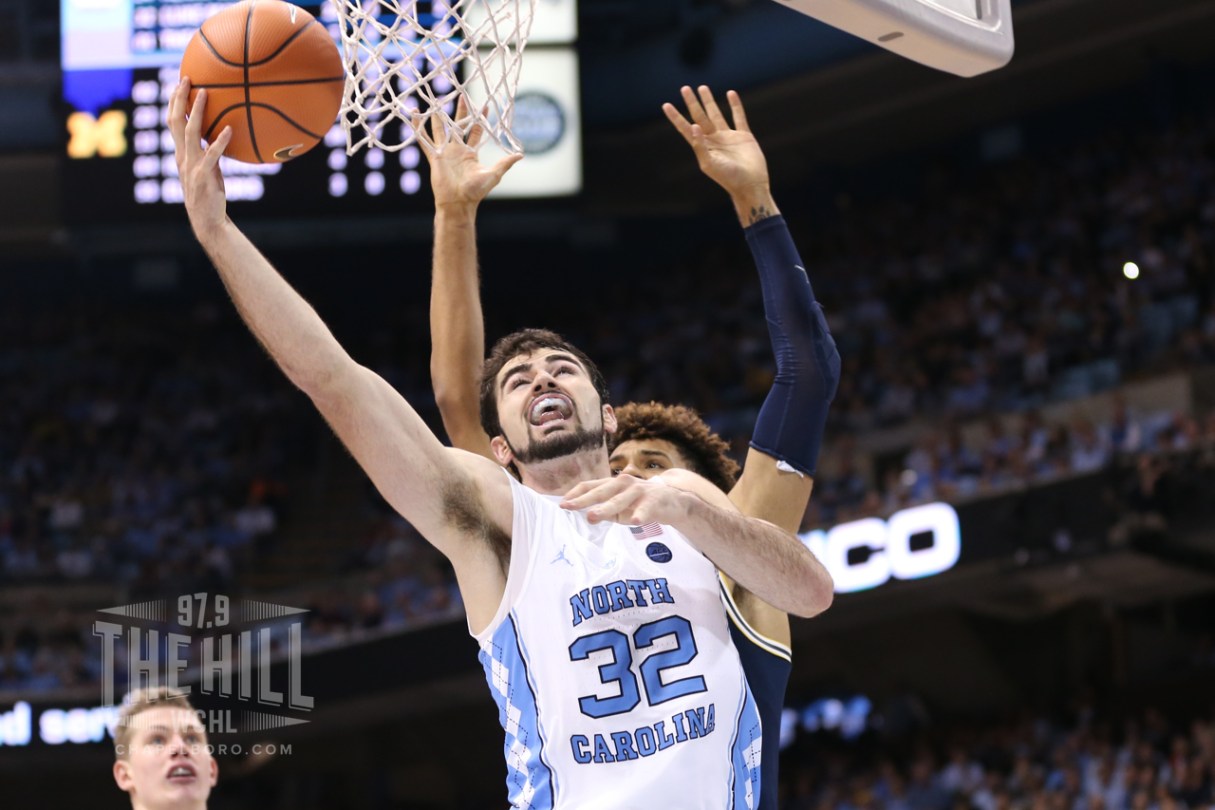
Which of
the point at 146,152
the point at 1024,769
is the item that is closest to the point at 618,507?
the point at 1024,769

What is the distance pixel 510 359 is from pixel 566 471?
338 millimetres

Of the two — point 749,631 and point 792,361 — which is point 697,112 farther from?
point 749,631

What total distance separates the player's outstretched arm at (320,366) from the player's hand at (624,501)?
1.31 ft

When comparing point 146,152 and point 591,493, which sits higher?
point 146,152

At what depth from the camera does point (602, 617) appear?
138 inches

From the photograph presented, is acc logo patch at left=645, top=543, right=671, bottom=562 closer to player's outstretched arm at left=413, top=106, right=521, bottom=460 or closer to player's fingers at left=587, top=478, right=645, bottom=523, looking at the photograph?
player's fingers at left=587, top=478, right=645, bottom=523

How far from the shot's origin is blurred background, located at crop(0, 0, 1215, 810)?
44.3 ft

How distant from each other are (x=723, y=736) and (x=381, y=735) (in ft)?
54.7

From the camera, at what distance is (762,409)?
4.21 meters

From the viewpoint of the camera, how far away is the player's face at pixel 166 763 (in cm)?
445

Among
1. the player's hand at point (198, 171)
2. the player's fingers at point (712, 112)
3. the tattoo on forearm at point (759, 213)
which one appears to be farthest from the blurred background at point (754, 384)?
the player's hand at point (198, 171)

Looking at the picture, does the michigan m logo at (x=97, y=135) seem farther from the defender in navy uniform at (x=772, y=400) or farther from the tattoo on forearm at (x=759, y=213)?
the tattoo on forearm at (x=759, y=213)

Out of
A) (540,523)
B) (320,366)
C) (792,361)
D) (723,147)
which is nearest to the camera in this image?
(320,366)

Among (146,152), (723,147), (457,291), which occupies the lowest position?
(457,291)
